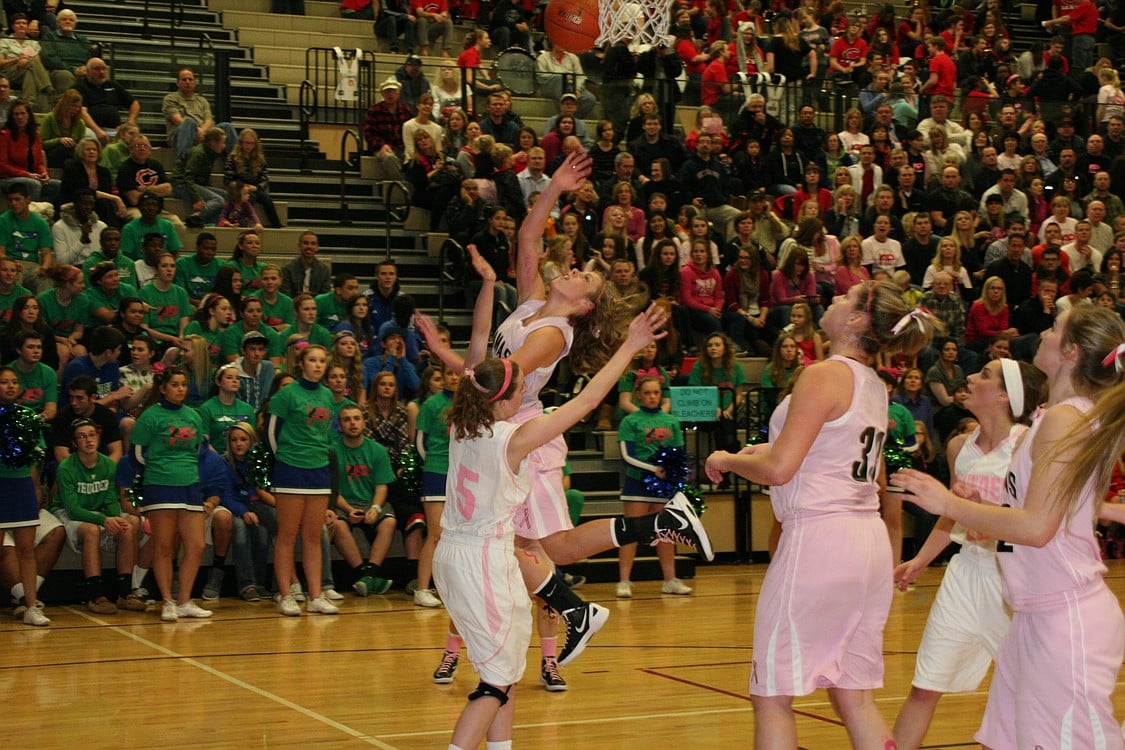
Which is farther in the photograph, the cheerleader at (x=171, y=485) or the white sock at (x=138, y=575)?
the white sock at (x=138, y=575)

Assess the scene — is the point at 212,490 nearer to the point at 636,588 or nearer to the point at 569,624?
the point at 636,588

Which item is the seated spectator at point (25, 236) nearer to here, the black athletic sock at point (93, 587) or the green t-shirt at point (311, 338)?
the green t-shirt at point (311, 338)

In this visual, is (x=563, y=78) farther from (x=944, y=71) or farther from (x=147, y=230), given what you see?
(x=944, y=71)

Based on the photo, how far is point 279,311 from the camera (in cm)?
1223

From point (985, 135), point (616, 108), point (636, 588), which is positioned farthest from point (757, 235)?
point (636, 588)

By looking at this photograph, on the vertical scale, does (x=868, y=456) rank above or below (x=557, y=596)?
above

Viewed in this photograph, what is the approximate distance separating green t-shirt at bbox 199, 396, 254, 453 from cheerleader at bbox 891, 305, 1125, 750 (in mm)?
7511

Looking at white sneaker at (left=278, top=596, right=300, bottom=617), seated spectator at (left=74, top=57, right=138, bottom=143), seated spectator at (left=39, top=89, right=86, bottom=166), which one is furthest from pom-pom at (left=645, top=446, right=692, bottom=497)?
seated spectator at (left=74, top=57, right=138, bottom=143)

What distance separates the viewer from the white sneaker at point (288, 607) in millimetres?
9766

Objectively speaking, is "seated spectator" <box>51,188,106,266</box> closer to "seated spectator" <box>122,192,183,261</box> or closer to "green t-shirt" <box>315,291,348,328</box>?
"seated spectator" <box>122,192,183,261</box>

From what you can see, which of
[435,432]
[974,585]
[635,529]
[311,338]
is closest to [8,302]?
[311,338]

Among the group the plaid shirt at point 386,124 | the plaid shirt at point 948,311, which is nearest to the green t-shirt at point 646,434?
the plaid shirt at point 948,311

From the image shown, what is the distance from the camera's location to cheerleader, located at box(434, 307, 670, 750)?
16.0 ft

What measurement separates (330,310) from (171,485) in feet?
10.7
